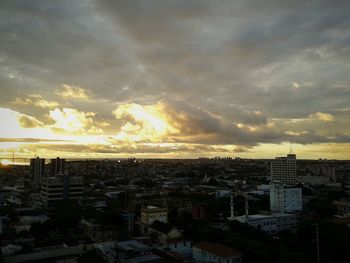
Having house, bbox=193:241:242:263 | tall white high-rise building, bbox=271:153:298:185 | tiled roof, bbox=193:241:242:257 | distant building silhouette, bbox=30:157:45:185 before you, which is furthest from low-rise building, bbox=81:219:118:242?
tall white high-rise building, bbox=271:153:298:185

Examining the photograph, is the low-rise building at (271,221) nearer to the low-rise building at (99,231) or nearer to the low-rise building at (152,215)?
the low-rise building at (152,215)

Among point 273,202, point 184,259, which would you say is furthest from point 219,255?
point 273,202

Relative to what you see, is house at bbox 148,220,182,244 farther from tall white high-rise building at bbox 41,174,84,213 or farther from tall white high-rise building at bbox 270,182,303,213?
tall white high-rise building at bbox 270,182,303,213

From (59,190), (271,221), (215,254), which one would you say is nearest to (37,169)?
(59,190)

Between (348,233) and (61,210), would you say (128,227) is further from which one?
(348,233)

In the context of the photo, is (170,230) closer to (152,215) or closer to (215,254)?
(152,215)

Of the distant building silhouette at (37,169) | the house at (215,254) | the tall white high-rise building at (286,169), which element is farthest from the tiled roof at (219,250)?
the distant building silhouette at (37,169)
